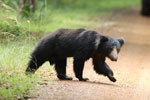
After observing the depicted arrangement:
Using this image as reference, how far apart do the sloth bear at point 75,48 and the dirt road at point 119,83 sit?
513 mm

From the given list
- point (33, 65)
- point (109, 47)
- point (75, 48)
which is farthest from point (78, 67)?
point (33, 65)

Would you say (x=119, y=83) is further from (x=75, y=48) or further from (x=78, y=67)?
(x=75, y=48)

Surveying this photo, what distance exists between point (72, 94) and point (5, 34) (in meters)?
2.62

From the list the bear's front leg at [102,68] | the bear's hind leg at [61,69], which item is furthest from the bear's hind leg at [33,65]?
the bear's front leg at [102,68]

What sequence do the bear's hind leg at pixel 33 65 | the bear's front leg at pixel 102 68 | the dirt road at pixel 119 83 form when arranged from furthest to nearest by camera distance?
the bear's front leg at pixel 102 68
the bear's hind leg at pixel 33 65
the dirt road at pixel 119 83

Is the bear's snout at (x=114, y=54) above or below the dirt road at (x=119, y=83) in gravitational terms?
above

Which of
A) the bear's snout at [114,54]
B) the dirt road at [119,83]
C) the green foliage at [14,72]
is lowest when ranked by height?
the dirt road at [119,83]

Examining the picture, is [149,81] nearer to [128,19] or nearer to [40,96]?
[40,96]

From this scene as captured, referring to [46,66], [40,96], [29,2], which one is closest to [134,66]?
[46,66]

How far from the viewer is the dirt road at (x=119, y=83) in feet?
23.4

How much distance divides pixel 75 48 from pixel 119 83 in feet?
4.17

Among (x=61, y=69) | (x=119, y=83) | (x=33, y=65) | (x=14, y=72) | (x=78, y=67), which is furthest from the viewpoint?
(x=61, y=69)

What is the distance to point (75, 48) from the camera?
846 centimetres

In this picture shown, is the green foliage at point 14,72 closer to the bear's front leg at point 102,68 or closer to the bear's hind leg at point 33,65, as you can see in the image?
the bear's hind leg at point 33,65
